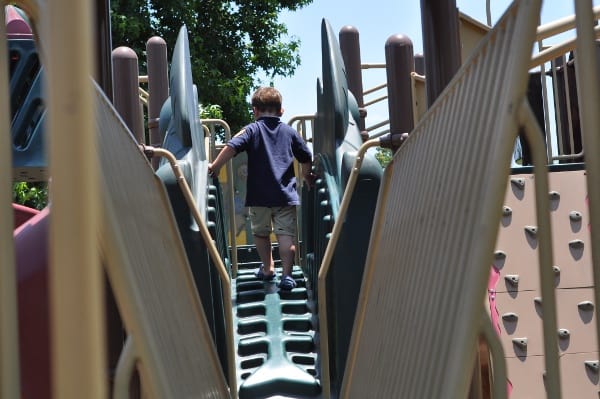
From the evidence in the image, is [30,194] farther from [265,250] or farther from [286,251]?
[286,251]

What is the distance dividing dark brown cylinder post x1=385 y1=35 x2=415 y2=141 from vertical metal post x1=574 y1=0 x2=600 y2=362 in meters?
1.53

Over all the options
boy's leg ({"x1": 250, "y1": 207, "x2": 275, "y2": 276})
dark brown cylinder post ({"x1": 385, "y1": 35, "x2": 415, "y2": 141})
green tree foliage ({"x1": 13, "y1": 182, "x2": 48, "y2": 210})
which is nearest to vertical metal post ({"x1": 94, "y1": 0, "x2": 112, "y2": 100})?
dark brown cylinder post ({"x1": 385, "y1": 35, "x2": 415, "y2": 141})

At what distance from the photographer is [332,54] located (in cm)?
379

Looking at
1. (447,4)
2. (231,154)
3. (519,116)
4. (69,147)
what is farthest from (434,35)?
(231,154)

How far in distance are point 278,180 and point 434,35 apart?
2136mm

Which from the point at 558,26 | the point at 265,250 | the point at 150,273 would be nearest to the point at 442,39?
the point at 558,26

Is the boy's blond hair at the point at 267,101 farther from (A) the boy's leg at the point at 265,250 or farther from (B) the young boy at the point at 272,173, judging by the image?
(A) the boy's leg at the point at 265,250

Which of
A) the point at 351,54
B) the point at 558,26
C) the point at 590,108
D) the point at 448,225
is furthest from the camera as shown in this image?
the point at 351,54

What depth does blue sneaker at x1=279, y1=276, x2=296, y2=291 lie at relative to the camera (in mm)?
4328

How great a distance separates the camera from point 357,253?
3.24 m

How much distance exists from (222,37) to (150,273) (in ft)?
48.7

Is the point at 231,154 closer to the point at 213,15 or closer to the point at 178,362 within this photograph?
the point at 178,362

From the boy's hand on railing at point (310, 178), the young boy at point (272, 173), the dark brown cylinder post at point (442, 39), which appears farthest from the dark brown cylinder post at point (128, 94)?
the dark brown cylinder post at point (442, 39)

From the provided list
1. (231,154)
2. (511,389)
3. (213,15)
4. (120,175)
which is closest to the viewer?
(120,175)
